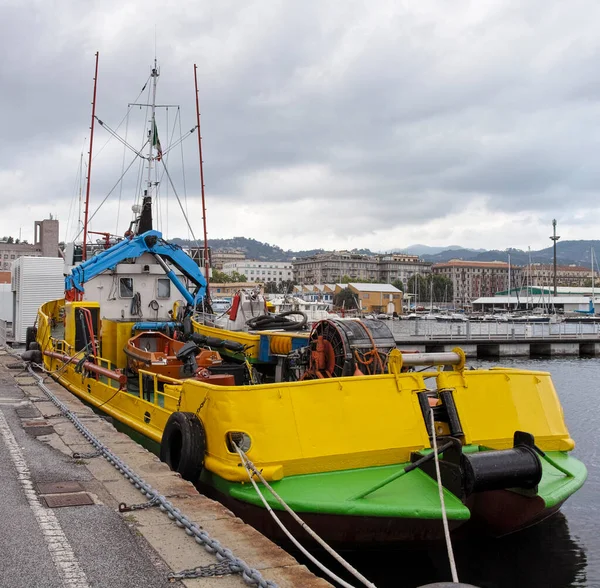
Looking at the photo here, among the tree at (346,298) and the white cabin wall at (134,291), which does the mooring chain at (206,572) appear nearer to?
the white cabin wall at (134,291)

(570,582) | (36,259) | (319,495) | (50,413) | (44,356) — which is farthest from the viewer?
(36,259)

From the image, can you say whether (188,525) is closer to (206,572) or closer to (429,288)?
(206,572)

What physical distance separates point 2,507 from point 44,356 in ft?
45.1

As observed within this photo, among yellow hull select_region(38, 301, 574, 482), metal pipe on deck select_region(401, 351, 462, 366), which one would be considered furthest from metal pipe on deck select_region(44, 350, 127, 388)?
metal pipe on deck select_region(401, 351, 462, 366)

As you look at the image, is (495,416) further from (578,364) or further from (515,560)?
(578,364)

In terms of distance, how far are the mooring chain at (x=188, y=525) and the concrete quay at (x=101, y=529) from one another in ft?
0.20

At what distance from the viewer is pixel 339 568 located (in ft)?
25.6

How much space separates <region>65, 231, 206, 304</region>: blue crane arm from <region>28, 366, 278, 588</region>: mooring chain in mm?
7630

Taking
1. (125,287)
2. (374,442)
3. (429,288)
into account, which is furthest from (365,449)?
(429,288)

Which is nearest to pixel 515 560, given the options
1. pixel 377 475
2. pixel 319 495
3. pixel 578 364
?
pixel 377 475

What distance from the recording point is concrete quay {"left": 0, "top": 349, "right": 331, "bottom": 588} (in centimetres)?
500

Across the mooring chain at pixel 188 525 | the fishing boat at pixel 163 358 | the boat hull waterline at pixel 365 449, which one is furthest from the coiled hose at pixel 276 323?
the boat hull waterline at pixel 365 449

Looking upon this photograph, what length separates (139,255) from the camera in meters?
17.4

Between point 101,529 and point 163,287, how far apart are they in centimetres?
1227
